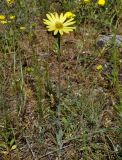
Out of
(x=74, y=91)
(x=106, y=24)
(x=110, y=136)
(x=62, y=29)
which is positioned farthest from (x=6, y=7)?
(x=110, y=136)

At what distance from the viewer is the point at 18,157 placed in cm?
240

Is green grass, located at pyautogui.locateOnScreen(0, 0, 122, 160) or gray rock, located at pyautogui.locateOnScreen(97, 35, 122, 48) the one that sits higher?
gray rock, located at pyautogui.locateOnScreen(97, 35, 122, 48)

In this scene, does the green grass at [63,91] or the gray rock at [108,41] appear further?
the gray rock at [108,41]

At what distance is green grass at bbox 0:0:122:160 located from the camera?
2.43 m

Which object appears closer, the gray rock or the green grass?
the green grass

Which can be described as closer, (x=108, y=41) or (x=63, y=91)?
(x=63, y=91)

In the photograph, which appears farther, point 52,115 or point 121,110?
point 52,115

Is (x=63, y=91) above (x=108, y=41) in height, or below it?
below

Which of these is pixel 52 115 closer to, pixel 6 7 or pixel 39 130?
→ pixel 39 130

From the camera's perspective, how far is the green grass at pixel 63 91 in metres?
2.43

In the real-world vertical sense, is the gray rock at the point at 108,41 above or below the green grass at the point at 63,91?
above

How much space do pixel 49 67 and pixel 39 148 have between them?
0.86 meters

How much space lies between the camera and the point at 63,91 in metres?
2.83

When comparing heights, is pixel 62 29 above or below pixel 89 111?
above
